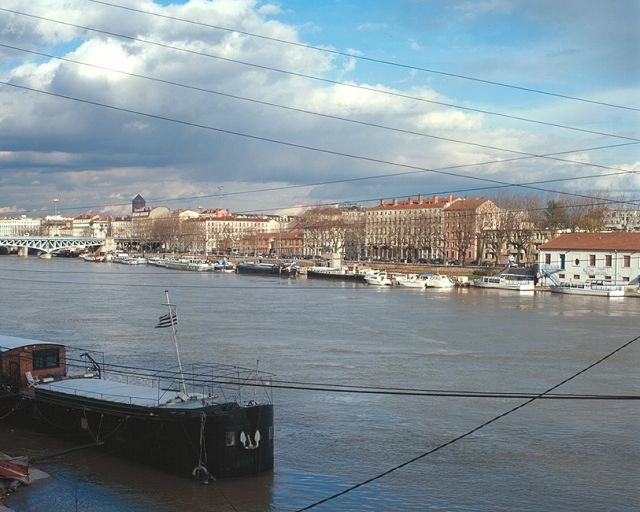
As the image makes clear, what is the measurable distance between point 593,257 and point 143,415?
116 ft

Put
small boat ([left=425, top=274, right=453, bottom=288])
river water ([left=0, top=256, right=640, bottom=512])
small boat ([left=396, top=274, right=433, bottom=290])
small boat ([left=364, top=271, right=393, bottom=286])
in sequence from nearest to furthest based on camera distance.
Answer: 1. river water ([left=0, top=256, right=640, bottom=512])
2. small boat ([left=425, top=274, right=453, bottom=288])
3. small boat ([left=396, top=274, right=433, bottom=290])
4. small boat ([left=364, top=271, right=393, bottom=286])

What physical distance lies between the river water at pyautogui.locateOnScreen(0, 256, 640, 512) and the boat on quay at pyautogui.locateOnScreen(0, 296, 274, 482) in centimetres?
23

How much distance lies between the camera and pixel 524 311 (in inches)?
1182

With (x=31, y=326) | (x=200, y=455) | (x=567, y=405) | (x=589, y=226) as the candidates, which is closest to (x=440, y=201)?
(x=589, y=226)

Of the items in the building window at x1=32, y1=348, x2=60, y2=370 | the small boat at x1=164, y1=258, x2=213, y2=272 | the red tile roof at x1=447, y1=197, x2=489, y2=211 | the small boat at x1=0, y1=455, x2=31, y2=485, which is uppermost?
the red tile roof at x1=447, y1=197, x2=489, y2=211

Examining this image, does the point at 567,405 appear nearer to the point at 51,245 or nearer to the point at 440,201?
the point at 440,201

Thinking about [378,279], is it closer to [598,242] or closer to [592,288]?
[598,242]

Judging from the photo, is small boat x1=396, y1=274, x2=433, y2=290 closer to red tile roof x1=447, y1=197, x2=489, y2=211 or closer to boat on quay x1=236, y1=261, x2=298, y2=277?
boat on quay x1=236, y1=261, x2=298, y2=277

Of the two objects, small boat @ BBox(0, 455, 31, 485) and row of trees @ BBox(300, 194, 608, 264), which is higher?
row of trees @ BBox(300, 194, 608, 264)

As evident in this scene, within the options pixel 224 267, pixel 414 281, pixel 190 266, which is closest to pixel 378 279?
pixel 414 281

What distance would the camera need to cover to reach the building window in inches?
489

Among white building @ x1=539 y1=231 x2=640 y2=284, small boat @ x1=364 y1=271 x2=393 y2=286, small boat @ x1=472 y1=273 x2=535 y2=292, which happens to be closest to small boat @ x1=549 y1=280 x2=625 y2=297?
white building @ x1=539 y1=231 x2=640 y2=284

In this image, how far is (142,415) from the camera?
399 inches

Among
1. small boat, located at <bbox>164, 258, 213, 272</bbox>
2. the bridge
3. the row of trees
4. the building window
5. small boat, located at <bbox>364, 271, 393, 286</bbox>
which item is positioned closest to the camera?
the building window
